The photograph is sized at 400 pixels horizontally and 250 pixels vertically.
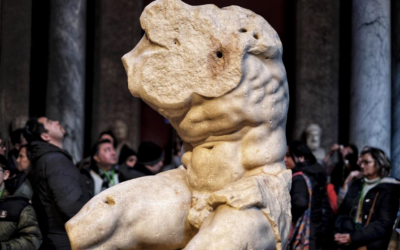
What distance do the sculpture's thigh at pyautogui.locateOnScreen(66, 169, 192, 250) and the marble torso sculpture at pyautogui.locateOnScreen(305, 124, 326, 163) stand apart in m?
7.60

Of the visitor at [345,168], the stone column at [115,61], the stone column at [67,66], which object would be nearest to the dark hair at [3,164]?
the visitor at [345,168]

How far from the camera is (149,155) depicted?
7.59 meters

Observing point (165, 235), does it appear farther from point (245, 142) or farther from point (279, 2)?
point (279, 2)

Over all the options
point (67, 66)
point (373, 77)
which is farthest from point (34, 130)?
point (373, 77)

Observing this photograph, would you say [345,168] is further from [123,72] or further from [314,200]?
[123,72]

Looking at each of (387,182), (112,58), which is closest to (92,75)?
(112,58)

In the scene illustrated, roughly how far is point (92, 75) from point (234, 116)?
8.77 metres

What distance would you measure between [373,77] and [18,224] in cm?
612

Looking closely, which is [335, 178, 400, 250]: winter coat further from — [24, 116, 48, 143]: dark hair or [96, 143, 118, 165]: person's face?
[24, 116, 48, 143]: dark hair

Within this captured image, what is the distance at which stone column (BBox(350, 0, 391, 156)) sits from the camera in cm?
985

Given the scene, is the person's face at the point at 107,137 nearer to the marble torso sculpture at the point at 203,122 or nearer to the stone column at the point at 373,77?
the marble torso sculpture at the point at 203,122

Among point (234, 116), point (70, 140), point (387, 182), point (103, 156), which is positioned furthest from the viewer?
point (70, 140)

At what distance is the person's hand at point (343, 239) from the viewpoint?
20.3 feet

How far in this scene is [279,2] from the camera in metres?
11.8
